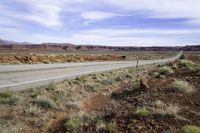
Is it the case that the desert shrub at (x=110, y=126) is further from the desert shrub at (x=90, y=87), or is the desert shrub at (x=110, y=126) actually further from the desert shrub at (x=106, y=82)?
the desert shrub at (x=106, y=82)

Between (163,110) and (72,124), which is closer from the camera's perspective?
(72,124)

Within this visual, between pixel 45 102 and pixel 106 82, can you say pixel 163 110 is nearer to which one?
pixel 45 102

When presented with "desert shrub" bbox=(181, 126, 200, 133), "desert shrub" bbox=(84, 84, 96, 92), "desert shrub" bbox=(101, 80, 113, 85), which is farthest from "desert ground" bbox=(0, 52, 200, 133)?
"desert shrub" bbox=(101, 80, 113, 85)

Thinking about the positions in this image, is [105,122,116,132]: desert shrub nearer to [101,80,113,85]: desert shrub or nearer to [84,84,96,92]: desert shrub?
[84,84,96,92]: desert shrub

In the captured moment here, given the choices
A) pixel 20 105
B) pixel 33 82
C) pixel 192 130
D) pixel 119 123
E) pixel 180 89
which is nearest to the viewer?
pixel 192 130

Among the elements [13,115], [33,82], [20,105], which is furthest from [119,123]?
[33,82]

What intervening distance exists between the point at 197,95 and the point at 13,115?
708 centimetres

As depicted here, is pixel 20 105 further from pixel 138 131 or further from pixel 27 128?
pixel 138 131

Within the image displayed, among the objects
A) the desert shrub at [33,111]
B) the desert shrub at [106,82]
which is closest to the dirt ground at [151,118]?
the desert shrub at [33,111]

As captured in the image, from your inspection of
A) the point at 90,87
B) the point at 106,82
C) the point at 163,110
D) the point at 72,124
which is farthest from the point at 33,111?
the point at 106,82

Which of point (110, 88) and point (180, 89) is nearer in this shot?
point (180, 89)

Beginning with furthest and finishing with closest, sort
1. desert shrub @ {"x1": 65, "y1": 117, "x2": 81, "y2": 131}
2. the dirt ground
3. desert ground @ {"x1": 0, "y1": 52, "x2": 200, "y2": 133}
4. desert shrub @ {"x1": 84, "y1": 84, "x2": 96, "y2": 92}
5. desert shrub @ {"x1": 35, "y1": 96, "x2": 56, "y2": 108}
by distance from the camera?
desert shrub @ {"x1": 84, "y1": 84, "x2": 96, "y2": 92} → desert shrub @ {"x1": 35, "y1": 96, "x2": 56, "y2": 108} → desert shrub @ {"x1": 65, "y1": 117, "x2": 81, "y2": 131} → desert ground @ {"x1": 0, "y1": 52, "x2": 200, "y2": 133} → the dirt ground

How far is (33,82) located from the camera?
1702cm

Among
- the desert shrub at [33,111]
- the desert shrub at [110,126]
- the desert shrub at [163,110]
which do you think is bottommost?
the desert shrub at [33,111]
